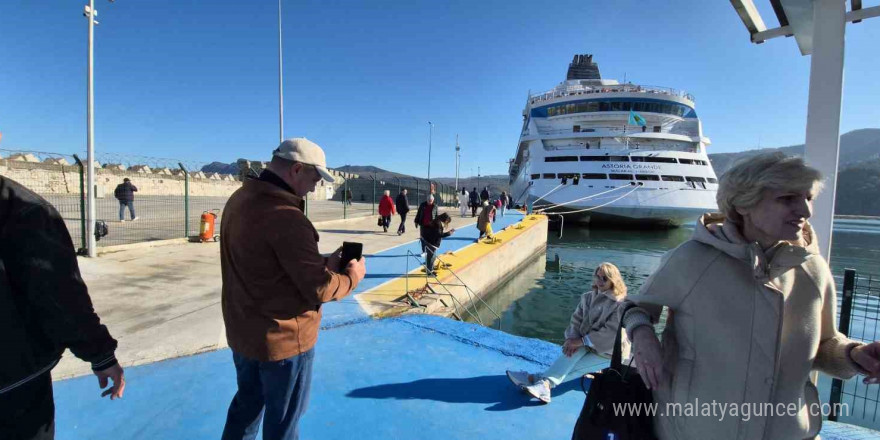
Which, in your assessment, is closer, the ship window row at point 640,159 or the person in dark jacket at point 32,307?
the person in dark jacket at point 32,307

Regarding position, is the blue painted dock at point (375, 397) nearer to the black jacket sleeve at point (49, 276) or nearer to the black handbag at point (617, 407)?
the black handbag at point (617, 407)

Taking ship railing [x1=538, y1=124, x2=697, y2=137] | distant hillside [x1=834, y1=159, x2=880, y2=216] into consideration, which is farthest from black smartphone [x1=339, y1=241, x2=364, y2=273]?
distant hillside [x1=834, y1=159, x2=880, y2=216]

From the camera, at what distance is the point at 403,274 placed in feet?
24.2

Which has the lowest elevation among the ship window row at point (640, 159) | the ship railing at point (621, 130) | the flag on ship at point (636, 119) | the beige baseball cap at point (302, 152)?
the beige baseball cap at point (302, 152)

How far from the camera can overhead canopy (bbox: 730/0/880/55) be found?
2.61 m

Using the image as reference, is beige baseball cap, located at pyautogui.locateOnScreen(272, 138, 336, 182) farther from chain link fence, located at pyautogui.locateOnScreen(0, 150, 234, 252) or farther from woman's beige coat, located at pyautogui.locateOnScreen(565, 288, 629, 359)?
chain link fence, located at pyautogui.locateOnScreen(0, 150, 234, 252)

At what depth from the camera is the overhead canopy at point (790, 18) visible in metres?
2.61

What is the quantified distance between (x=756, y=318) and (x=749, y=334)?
57mm

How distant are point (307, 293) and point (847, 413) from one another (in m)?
6.53

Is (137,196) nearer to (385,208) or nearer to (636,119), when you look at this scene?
(385,208)

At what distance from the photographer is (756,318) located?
129cm

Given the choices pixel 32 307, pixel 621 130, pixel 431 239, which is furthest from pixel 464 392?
pixel 621 130

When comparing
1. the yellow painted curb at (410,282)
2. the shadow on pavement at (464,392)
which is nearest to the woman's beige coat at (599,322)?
the shadow on pavement at (464,392)

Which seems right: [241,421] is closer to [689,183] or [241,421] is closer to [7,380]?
[7,380]
